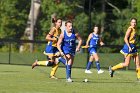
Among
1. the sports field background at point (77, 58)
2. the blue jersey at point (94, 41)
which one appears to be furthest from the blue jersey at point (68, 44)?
the sports field background at point (77, 58)

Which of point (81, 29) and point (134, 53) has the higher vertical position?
point (134, 53)

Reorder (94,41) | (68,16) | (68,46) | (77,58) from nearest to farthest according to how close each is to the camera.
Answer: (68,46) < (94,41) < (77,58) < (68,16)

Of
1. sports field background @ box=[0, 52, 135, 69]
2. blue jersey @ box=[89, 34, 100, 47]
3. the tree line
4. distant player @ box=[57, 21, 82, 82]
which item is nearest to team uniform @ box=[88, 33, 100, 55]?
blue jersey @ box=[89, 34, 100, 47]

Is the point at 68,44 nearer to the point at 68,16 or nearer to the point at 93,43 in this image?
the point at 93,43

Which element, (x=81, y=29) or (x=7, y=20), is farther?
(x=7, y=20)

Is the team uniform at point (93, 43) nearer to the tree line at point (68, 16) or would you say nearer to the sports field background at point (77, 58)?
the sports field background at point (77, 58)

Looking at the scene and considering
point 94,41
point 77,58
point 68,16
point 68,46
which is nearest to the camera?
point 68,46

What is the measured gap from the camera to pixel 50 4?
2142 inches

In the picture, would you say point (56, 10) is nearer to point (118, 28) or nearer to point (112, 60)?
point (118, 28)

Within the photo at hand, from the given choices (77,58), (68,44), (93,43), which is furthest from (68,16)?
(68,44)

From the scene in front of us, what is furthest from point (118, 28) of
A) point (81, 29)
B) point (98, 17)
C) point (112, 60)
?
point (112, 60)

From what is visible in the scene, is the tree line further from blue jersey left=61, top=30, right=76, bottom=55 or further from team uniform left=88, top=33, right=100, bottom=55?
blue jersey left=61, top=30, right=76, bottom=55

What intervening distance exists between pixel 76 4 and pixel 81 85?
4055 centimetres

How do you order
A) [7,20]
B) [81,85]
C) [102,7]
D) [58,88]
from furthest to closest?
[102,7]
[7,20]
[81,85]
[58,88]
